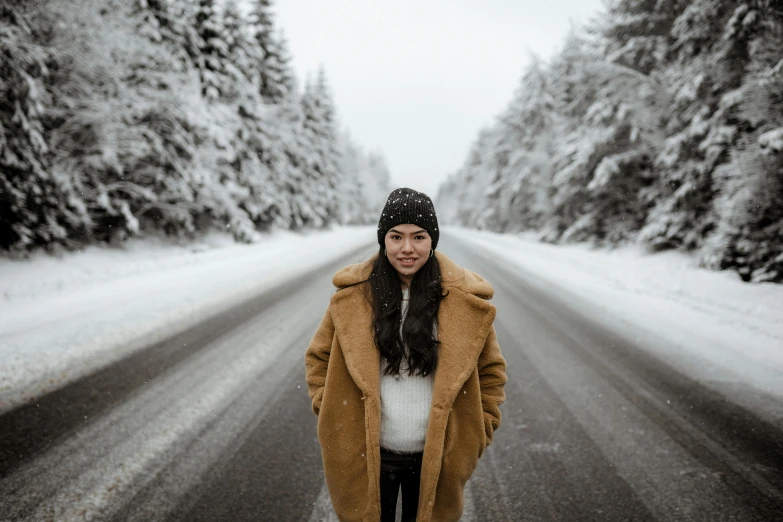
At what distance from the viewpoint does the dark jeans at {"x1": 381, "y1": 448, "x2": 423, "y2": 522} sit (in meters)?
1.53

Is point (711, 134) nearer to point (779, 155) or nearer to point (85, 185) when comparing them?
point (779, 155)

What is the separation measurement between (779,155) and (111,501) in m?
10.8

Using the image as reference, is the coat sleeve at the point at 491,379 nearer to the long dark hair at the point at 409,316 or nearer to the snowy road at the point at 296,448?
the long dark hair at the point at 409,316

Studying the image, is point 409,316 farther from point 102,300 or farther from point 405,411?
point 102,300

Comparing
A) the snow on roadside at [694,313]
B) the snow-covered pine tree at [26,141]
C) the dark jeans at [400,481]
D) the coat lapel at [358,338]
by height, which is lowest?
the snow on roadside at [694,313]

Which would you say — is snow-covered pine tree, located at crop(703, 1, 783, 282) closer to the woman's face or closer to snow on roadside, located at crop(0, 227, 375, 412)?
the woman's face

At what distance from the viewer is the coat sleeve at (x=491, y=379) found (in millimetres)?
1539

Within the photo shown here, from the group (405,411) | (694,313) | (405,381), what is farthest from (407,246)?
(694,313)

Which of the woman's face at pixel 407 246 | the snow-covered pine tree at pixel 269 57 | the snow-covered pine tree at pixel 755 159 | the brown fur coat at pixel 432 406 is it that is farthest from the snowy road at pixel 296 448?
the snow-covered pine tree at pixel 269 57

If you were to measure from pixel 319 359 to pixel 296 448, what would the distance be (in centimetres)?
169

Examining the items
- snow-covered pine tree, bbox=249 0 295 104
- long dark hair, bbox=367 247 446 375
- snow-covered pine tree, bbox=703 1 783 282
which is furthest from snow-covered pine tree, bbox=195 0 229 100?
long dark hair, bbox=367 247 446 375

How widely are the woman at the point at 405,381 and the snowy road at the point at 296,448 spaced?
1.07m

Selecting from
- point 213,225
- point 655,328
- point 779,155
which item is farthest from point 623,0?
point 213,225

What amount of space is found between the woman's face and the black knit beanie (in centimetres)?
3
